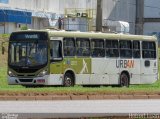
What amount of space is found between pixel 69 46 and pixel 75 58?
2.81ft

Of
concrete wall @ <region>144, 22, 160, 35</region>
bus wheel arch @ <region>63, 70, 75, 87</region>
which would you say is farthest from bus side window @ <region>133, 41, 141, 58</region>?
concrete wall @ <region>144, 22, 160, 35</region>

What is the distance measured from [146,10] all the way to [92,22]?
61.5ft

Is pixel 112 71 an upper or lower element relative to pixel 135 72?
upper

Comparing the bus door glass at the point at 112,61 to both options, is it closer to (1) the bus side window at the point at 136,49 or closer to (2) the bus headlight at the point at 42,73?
(1) the bus side window at the point at 136,49

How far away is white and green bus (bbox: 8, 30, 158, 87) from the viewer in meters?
33.1

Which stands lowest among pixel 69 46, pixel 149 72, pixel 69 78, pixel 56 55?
pixel 149 72

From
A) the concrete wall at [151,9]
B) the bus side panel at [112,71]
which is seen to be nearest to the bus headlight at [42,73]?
the bus side panel at [112,71]

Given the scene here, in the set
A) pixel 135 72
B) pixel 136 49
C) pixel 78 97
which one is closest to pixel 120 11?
pixel 135 72

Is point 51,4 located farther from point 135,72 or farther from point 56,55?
point 56,55

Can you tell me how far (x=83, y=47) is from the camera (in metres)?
34.8

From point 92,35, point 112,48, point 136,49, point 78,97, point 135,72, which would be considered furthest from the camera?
point 135,72

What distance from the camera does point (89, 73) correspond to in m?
35.8

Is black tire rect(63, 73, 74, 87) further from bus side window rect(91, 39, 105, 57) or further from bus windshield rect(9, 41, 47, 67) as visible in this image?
bus side window rect(91, 39, 105, 57)

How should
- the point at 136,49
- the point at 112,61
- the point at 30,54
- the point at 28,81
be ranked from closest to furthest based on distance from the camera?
1. the point at 30,54
2. the point at 28,81
3. the point at 112,61
4. the point at 136,49
